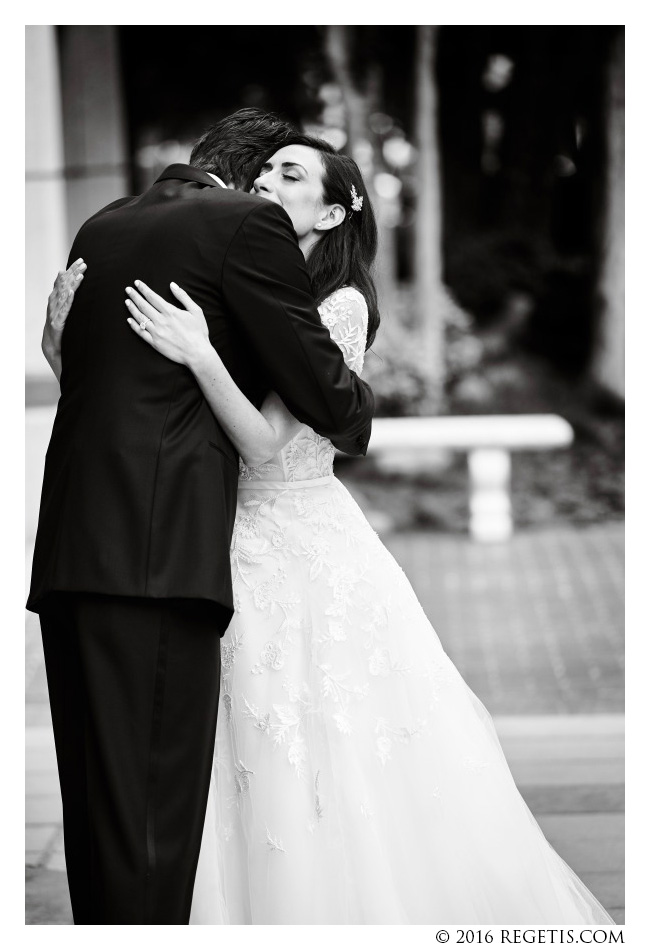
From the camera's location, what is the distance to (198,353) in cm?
237

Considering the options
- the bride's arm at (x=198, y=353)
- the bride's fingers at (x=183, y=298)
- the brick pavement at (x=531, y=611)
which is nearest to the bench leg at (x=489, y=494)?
the brick pavement at (x=531, y=611)

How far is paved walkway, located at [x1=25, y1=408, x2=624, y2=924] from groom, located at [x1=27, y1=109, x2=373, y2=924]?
1.17m

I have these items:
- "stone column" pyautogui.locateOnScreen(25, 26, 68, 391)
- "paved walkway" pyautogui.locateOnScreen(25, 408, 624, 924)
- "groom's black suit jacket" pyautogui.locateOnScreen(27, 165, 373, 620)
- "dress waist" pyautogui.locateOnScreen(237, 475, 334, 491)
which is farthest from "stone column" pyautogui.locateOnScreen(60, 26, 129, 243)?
"groom's black suit jacket" pyautogui.locateOnScreen(27, 165, 373, 620)

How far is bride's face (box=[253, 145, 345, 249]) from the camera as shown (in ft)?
9.29

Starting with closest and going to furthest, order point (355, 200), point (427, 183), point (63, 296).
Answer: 1. point (63, 296)
2. point (355, 200)
3. point (427, 183)

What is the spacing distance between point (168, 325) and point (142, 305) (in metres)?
0.07

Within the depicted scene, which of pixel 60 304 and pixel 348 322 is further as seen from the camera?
pixel 348 322

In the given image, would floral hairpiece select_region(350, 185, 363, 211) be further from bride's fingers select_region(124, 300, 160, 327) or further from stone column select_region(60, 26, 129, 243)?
stone column select_region(60, 26, 129, 243)

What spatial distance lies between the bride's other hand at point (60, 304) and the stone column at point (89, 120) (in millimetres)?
6277

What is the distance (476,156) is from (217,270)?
1105cm

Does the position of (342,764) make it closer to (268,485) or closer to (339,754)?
(339,754)

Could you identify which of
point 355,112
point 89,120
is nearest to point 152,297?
point 89,120

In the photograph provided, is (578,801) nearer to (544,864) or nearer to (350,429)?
(544,864)
